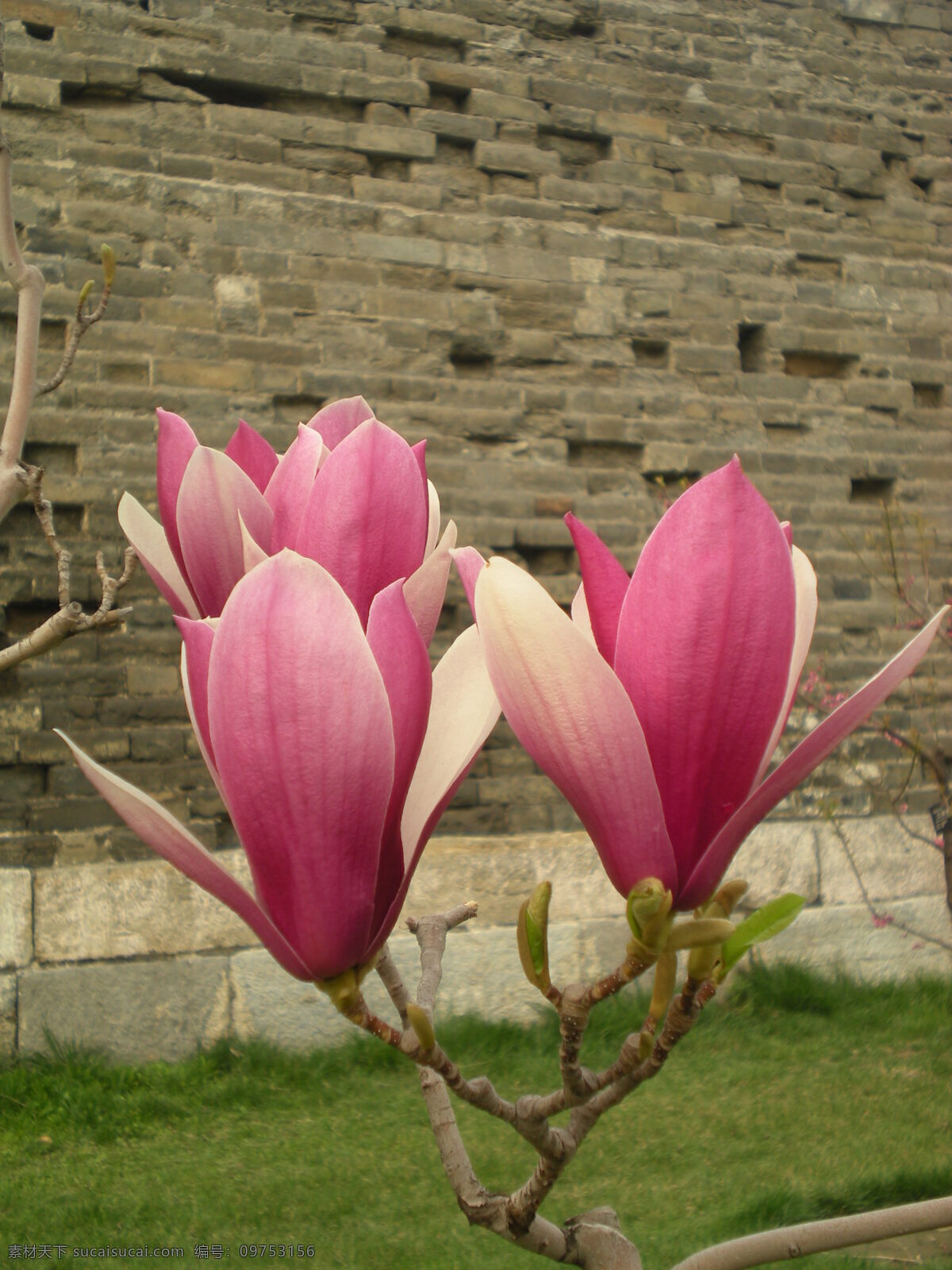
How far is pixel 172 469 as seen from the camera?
0.50m

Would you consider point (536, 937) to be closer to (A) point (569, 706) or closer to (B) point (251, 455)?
(A) point (569, 706)

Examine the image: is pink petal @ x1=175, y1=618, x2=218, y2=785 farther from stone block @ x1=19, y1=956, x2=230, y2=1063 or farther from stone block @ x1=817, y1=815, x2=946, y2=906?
stone block @ x1=817, y1=815, x2=946, y2=906

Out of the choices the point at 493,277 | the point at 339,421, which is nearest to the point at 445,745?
the point at 339,421

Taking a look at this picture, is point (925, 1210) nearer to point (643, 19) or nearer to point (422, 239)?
point (422, 239)

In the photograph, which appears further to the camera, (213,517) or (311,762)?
(213,517)

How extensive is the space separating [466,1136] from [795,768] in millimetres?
3296

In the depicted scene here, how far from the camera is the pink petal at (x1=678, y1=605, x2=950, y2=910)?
0.34 m

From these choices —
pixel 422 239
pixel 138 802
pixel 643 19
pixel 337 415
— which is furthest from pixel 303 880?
pixel 643 19

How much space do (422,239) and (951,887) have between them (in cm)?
317

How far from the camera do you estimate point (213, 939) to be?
12.0ft

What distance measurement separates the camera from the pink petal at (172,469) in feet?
1.62

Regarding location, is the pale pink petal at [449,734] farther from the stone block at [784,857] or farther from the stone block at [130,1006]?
the stone block at [784,857]

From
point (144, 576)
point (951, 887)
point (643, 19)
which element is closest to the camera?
point (144, 576)

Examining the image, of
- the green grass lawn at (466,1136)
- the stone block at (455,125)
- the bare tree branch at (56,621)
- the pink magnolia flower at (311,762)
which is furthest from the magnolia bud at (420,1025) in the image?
the stone block at (455,125)
